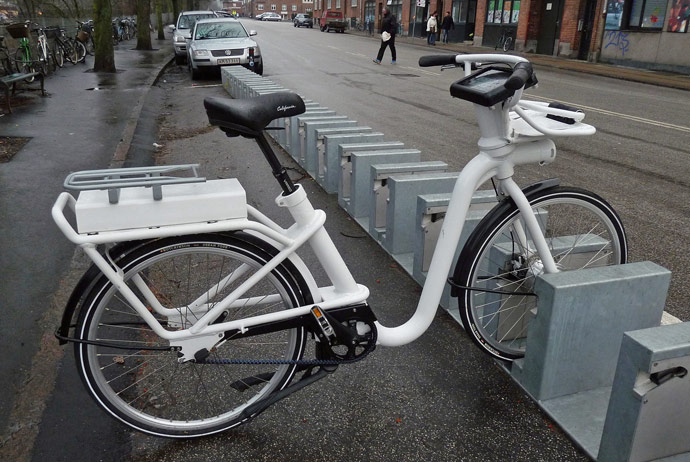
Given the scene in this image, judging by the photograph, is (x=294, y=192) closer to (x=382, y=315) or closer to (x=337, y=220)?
(x=382, y=315)

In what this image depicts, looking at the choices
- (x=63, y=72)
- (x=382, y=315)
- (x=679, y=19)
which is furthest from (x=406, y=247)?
(x=679, y=19)

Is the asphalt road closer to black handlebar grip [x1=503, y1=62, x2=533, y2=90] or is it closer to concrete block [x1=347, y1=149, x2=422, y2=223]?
concrete block [x1=347, y1=149, x2=422, y2=223]

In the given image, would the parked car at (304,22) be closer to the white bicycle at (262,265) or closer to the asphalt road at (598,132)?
the asphalt road at (598,132)

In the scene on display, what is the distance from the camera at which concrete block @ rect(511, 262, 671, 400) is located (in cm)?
269

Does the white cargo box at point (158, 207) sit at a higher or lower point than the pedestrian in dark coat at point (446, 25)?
lower

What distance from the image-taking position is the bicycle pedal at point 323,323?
8.33 feet

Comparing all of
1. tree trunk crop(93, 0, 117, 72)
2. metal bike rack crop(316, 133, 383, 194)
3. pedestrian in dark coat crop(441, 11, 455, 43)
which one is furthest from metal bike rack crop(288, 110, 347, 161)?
pedestrian in dark coat crop(441, 11, 455, 43)

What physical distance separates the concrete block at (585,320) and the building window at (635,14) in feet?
74.4

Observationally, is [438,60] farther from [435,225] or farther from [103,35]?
[103,35]

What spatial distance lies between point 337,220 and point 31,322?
8.93ft

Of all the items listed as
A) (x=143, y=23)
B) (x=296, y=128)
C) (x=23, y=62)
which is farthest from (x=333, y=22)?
A: (x=296, y=128)

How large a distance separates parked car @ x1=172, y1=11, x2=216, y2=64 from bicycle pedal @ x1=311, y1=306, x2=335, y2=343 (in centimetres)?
2013

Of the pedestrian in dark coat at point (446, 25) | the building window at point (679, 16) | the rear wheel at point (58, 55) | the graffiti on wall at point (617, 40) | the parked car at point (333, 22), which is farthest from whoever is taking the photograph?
the parked car at point (333, 22)

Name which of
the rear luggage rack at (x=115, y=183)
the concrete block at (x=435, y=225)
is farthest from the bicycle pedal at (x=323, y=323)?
the concrete block at (x=435, y=225)
